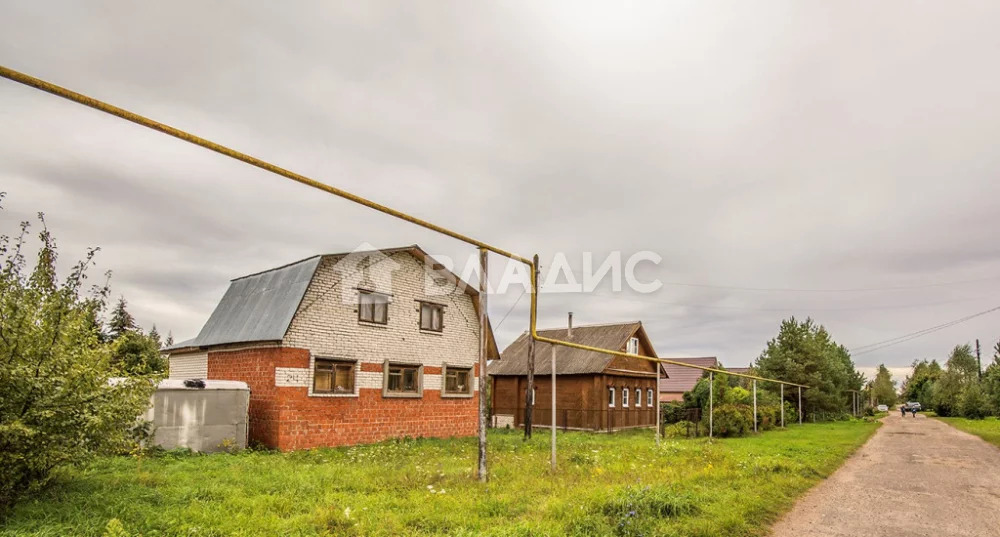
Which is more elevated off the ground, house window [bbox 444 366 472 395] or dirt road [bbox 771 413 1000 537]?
house window [bbox 444 366 472 395]

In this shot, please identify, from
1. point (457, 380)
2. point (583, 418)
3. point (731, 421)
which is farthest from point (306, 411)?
point (731, 421)

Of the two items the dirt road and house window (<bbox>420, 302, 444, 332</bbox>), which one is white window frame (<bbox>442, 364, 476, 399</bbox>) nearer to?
house window (<bbox>420, 302, 444, 332</bbox>)

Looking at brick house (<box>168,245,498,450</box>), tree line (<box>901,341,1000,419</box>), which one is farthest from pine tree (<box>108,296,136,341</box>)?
tree line (<box>901,341,1000,419</box>)

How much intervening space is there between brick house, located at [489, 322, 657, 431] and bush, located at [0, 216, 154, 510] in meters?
24.3

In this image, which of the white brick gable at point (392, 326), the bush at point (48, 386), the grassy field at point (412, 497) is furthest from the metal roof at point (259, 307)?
the bush at point (48, 386)

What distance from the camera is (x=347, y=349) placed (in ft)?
62.4

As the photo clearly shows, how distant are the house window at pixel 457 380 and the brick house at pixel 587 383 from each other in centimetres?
925

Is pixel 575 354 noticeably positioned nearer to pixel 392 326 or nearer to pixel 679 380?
pixel 392 326

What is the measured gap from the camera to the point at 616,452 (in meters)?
17.0

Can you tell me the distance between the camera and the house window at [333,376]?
18.1 meters

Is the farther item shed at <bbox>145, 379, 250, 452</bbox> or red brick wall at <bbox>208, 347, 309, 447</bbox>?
red brick wall at <bbox>208, 347, 309, 447</bbox>

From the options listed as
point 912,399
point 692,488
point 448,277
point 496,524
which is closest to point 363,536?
point 496,524

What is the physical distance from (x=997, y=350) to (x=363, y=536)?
5579cm

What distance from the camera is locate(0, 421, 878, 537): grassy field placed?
25.7 ft
